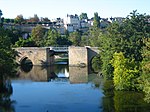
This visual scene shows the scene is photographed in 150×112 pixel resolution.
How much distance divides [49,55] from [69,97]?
4091 cm

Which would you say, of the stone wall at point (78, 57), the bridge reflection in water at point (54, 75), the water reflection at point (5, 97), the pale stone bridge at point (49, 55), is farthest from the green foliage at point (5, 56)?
the stone wall at point (78, 57)

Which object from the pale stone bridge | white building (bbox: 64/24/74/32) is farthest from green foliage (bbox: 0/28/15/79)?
white building (bbox: 64/24/74/32)

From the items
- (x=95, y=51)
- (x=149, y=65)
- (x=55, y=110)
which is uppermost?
(x=95, y=51)

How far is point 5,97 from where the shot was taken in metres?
41.1

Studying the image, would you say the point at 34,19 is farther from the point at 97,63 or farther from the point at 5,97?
the point at 5,97

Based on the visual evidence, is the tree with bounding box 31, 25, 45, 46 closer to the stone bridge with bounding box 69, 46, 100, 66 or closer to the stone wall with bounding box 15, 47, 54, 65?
the stone wall with bounding box 15, 47, 54, 65

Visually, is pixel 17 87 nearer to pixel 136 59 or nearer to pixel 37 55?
pixel 136 59

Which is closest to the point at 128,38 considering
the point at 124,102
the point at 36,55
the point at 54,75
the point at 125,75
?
the point at 125,75

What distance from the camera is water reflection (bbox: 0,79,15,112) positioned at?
35750 mm

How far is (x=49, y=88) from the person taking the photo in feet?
162

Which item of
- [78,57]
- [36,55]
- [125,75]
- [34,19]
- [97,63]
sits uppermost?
[34,19]

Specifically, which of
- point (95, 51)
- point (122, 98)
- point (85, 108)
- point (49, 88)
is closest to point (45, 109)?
point (85, 108)

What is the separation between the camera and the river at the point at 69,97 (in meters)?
35.4

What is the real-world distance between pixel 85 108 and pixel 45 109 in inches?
144
